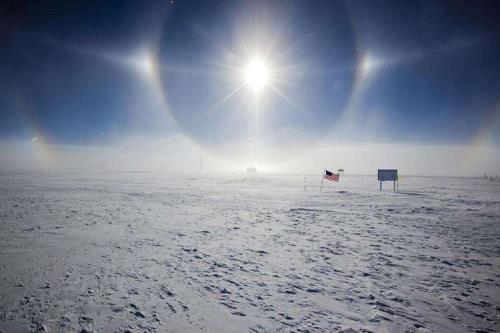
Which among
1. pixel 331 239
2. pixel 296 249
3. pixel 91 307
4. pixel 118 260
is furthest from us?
pixel 331 239

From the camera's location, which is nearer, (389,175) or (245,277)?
(245,277)

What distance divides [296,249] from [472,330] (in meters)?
4.32

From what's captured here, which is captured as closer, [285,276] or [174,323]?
[174,323]

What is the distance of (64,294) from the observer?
4602 mm

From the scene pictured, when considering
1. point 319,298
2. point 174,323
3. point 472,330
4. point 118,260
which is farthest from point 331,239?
point 118,260

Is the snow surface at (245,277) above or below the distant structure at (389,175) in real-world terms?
below

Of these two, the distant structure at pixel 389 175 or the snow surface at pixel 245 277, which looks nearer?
the snow surface at pixel 245 277

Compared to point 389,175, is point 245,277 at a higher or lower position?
lower

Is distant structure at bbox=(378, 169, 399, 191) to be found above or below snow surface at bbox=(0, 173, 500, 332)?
above

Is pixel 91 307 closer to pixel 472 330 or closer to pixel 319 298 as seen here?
pixel 319 298

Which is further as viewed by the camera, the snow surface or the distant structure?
the distant structure

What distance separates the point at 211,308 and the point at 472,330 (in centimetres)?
433

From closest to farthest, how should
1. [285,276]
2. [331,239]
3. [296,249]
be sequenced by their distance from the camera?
[285,276]
[296,249]
[331,239]

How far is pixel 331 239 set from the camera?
8711 millimetres
